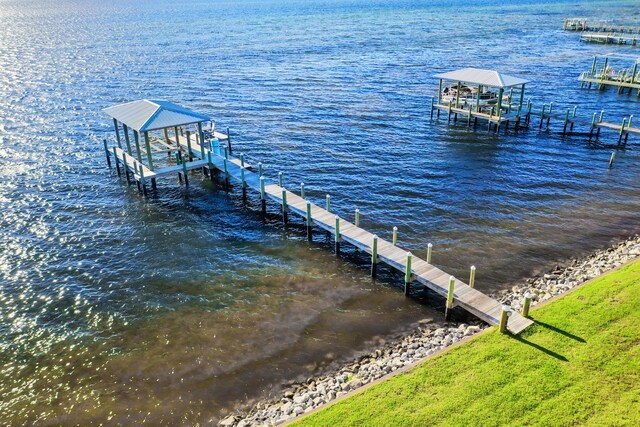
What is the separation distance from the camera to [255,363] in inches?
780

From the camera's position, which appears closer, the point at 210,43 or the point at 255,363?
the point at 255,363

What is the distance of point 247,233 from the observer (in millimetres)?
29656

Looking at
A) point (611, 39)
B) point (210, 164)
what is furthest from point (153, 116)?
point (611, 39)

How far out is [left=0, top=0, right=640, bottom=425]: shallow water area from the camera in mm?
19688

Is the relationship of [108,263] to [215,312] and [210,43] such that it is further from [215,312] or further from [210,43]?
[210,43]

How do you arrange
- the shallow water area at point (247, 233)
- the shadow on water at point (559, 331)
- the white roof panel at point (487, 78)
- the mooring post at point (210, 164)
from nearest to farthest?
the shadow on water at point (559, 331) < the shallow water area at point (247, 233) < the mooring post at point (210, 164) < the white roof panel at point (487, 78)

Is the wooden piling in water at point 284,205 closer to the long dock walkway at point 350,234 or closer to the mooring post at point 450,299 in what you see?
the long dock walkway at point 350,234

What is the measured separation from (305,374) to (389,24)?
5539 inches

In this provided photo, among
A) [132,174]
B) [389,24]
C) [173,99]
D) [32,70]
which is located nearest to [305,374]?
[132,174]

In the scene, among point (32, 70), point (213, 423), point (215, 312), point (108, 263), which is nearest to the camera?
point (213, 423)

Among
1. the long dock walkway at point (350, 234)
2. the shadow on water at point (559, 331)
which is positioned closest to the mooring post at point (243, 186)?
the long dock walkway at point (350, 234)

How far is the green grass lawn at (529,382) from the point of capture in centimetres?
1451

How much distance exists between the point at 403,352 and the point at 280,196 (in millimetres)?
14654

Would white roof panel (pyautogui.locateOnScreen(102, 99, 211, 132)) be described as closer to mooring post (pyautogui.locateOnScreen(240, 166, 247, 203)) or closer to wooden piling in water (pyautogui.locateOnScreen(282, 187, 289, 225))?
mooring post (pyautogui.locateOnScreen(240, 166, 247, 203))
